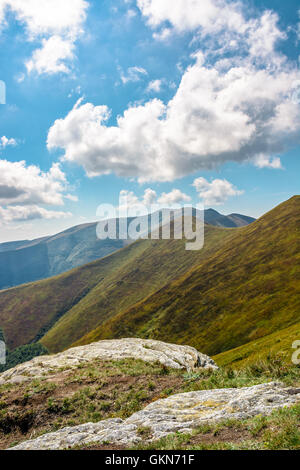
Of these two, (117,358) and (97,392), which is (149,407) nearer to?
(97,392)

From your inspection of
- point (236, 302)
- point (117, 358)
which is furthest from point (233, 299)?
point (117, 358)

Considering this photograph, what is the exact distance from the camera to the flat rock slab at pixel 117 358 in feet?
90.3

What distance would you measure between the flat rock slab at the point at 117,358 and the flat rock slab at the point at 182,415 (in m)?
12.9

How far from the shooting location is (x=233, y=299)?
12262 cm

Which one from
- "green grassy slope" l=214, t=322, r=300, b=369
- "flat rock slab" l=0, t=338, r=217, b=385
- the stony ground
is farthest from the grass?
"green grassy slope" l=214, t=322, r=300, b=369

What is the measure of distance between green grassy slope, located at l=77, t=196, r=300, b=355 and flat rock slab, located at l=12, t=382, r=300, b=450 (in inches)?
3072

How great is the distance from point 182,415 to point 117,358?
2048 centimetres

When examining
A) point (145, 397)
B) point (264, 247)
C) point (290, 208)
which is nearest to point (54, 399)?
point (145, 397)

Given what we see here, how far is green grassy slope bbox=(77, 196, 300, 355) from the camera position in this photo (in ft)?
307

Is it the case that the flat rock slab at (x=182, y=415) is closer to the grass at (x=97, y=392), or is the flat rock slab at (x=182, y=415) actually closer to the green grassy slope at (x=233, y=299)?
the grass at (x=97, y=392)

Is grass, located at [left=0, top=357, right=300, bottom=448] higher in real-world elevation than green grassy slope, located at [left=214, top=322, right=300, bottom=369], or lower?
higher

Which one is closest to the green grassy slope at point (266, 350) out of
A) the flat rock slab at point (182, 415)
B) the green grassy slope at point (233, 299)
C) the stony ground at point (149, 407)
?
the green grassy slope at point (233, 299)

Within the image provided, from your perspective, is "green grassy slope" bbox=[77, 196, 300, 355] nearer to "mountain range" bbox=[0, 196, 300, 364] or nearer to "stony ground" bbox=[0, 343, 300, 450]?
"mountain range" bbox=[0, 196, 300, 364]
